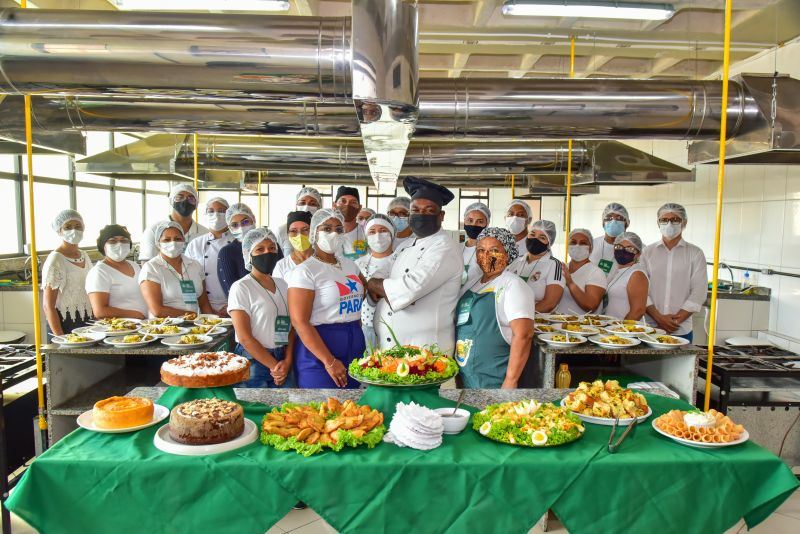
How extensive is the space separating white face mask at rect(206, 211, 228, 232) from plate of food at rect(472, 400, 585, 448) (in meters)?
3.86

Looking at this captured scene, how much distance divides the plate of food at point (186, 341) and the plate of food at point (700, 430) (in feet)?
8.26

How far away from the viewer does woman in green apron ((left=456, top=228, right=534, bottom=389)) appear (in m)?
Answer: 3.13

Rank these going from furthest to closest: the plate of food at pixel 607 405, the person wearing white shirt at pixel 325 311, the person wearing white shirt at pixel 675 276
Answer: the person wearing white shirt at pixel 675 276 < the person wearing white shirt at pixel 325 311 < the plate of food at pixel 607 405

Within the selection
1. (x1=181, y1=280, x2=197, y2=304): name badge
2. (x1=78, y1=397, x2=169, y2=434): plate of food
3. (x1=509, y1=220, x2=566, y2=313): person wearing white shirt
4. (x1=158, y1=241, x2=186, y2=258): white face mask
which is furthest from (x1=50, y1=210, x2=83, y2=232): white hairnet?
(x1=509, y1=220, x2=566, y2=313): person wearing white shirt

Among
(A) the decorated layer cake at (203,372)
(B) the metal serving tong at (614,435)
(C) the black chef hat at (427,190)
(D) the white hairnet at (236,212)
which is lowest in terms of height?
(B) the metal serving tong at (614,435)

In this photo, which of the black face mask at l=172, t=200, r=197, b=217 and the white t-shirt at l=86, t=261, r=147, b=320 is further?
the black face mask at l=172, t=200, r=197, b=217

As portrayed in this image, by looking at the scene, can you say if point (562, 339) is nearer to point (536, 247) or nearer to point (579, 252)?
point (536, 247)

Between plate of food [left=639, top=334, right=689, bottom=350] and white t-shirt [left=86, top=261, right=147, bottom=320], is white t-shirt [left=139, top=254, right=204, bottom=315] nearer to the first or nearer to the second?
white t-shirt [left=86, top=261, right=147, bottom=320]

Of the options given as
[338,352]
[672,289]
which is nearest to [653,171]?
[672,289]

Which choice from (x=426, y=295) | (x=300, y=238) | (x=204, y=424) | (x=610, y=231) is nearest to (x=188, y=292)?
(x=300, y=238)

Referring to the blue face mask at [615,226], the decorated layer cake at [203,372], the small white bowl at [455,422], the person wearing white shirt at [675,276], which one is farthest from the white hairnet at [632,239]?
the decorated layer cake at [203,372]

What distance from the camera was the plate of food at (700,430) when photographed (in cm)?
199

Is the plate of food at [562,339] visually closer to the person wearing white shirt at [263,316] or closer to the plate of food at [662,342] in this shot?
the plate of food at [662,342]

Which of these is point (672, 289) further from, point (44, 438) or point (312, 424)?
point (44, 438)
